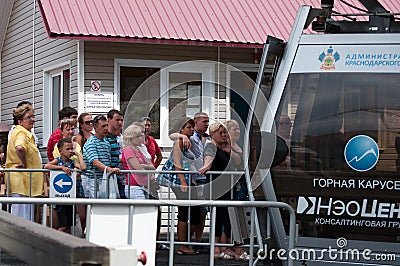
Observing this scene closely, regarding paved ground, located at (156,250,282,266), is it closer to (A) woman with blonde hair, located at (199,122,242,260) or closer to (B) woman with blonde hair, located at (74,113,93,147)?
(A) woman with blonde hair, located at (199,122,242,260)

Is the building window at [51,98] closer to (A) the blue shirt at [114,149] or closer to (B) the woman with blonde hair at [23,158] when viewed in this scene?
(B) the woman with blonde hair at [23,158]

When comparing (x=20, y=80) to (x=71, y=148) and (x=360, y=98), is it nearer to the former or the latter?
(x=71, y=148)

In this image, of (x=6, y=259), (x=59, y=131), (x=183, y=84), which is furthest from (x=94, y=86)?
(x=6, y=259)

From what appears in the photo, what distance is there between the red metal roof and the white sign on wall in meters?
1.06

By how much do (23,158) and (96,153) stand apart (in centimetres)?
111

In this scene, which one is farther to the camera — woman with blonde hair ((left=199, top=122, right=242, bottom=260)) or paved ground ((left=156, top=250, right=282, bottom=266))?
woman with blonde hair ((left=199, top=122, right=242, bottom=260))

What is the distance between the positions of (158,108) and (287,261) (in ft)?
23.0

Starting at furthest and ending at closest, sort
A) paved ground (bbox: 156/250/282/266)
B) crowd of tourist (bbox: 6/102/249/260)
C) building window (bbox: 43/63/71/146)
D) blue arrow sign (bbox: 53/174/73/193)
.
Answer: building window (bbox: 43/63/71/146)
blue arrow sign (bbox: 53/174/73/193)
crowd of tourist (bbox: 6/102/249/260)
paved ground (bbox: 156/250/282/266)

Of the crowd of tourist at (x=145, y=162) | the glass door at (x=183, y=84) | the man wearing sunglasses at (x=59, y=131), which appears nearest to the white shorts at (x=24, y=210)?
the crowd of tourist at (x=145, y=162)

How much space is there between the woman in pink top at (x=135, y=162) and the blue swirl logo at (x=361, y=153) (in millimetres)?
2972

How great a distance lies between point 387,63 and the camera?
7.86 metres

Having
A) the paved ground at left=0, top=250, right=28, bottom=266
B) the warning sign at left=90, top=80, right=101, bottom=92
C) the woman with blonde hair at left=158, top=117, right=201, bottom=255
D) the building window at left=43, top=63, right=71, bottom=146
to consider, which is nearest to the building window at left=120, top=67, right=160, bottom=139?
the warning sign at left=90, top=80, right=101, bottom=92

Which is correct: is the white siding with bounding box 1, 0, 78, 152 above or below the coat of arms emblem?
above

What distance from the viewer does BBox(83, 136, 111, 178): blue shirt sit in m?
10.8
